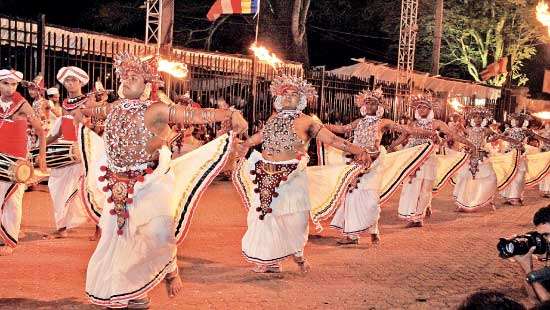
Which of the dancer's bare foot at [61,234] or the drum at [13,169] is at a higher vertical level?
the drum at [13,169]

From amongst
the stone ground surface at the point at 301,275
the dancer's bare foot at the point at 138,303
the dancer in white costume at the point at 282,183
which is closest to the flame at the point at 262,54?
the stone ground surface at the point at 301,275

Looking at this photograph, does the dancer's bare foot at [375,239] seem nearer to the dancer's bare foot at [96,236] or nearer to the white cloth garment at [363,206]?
the white cloth garment at [363,206]

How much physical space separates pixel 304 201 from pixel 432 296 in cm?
165

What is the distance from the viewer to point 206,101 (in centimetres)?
2061

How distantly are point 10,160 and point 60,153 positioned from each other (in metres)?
1.26

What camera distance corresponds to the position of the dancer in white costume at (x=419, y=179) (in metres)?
12.0

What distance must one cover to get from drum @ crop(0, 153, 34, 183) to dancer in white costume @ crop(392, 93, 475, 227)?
19.6 ft

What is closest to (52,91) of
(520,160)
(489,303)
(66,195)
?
(66,195)

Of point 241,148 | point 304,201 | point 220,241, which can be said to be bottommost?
point 220,241

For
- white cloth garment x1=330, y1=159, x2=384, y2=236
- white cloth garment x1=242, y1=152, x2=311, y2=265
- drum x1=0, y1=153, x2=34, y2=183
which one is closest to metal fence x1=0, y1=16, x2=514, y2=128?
drum x1=0, y1=153, x2=34, y2=183

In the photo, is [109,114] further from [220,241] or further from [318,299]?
[220,241]

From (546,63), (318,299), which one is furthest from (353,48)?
(318,299)

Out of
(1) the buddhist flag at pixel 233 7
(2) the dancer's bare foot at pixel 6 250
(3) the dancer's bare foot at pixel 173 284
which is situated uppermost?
(1) the buddhist flag at pixel 233 7

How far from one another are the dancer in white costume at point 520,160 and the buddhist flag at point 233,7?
7.09 m
